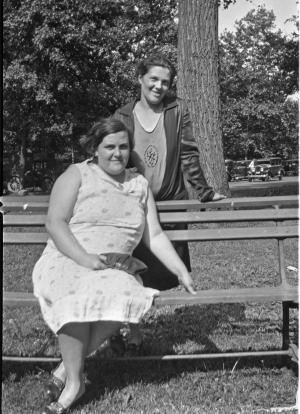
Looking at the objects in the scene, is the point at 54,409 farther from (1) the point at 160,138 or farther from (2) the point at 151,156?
(1) the point at 160,138

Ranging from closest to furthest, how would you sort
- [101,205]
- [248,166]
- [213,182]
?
[101,205]
[213,182]
[248,166]

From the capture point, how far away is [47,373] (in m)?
3.56

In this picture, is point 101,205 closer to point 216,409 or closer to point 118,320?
point 118,320

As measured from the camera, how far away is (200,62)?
31.8ft

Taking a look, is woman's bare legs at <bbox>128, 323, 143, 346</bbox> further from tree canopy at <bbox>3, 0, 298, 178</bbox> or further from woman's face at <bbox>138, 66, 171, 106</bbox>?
tree canopy at <bbox>3, 0, 298, 178</bbox>

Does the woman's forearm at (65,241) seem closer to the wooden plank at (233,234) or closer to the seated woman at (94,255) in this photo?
the seated woman at (94,255)

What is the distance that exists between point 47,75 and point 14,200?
770 inches

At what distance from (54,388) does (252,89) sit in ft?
113

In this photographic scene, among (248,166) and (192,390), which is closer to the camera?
(192,390)

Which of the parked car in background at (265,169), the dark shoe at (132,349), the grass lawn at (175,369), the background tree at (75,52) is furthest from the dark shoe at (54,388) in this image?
the parked car in background at (265,169)

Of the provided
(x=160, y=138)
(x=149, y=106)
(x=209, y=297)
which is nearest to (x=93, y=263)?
(x=209, y=297)

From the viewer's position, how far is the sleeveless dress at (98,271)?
2.80 metres

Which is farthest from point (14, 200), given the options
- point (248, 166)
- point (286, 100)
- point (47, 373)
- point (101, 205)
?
point (248, 166)

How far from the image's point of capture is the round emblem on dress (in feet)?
11.7
